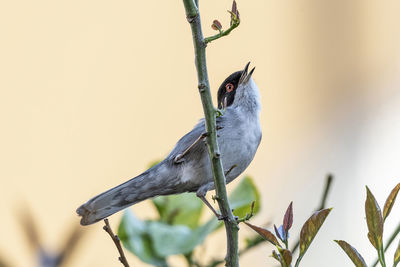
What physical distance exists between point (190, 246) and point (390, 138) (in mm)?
2949

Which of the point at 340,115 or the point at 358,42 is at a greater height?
the point at 358,42

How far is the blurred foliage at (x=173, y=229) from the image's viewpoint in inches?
64.9

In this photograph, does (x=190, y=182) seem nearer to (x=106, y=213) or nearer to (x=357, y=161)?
(x=106, y=213)

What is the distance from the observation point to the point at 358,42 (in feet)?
15.9

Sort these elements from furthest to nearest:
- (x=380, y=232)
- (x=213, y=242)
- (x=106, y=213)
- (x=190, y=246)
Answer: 1. (x=213, y=242)
2. (x=106, y=213)
3. (x=190, y=246)
4. (x=380, y=232)

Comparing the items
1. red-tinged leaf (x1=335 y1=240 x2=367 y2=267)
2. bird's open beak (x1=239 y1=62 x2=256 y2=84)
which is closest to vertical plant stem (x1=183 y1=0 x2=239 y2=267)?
red-tinged leaf (x1=335 y1=240 x2=367 y2=267)

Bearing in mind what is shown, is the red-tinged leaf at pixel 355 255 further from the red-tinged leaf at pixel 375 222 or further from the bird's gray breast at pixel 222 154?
the bird's gray breast at pixel 222 154

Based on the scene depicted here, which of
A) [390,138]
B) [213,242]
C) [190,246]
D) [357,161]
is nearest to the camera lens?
[190,246]

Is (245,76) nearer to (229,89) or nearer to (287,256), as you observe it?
(229,89)

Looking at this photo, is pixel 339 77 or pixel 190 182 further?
pixel 339 77

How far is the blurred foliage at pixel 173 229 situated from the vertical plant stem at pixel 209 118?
296 millimetres

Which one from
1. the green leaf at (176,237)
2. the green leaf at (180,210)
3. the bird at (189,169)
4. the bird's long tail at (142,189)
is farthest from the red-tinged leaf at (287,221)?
the bird's long tail at (142,189)

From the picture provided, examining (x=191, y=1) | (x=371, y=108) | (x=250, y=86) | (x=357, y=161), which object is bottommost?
(x=357, y=161)

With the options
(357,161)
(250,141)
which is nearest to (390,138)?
(357,161)
